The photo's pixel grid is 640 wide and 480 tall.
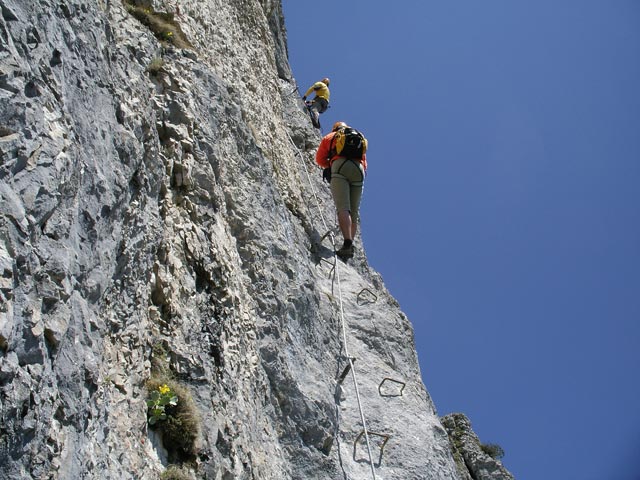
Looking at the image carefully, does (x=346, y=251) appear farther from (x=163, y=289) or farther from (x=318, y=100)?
(x=318, y=100)

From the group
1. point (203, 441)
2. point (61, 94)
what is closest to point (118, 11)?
point (61, 94)

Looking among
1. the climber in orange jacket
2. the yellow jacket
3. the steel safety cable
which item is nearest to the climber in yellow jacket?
the yellow jacket

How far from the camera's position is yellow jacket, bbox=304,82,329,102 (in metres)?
17.2

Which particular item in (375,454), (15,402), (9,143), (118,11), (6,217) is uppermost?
(118,11)

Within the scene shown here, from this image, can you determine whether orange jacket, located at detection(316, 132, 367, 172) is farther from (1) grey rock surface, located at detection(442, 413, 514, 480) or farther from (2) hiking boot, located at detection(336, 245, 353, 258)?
(1) grey rock surface, located at detection(442, 413, 514, 480)

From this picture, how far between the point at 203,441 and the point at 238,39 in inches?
291

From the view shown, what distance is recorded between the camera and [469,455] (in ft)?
40.8

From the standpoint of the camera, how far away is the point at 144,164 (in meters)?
4.86

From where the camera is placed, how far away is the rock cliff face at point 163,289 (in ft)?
10.1

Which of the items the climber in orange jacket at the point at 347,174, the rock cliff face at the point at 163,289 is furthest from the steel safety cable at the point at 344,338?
the climber in orange jacket at the point at 347,174

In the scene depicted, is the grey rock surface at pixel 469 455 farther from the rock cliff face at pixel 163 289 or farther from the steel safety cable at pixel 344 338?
the steel safety cable at pixel 344 338

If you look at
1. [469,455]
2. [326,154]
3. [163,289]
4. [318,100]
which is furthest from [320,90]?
[163,289]

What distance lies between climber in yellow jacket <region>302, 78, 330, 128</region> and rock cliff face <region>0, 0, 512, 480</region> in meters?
7.39

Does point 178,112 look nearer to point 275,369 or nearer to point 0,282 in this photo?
point 275,369
